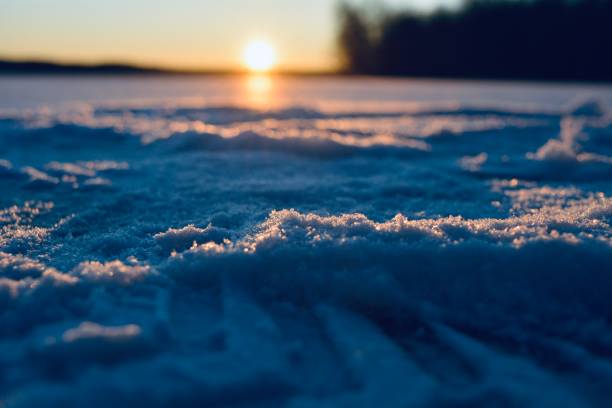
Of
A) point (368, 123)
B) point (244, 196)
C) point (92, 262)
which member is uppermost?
point (368, 123)

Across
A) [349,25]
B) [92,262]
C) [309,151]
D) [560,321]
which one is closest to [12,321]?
[92,262]

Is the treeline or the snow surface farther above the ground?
the treeline

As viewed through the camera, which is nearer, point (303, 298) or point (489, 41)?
point (303, 298)

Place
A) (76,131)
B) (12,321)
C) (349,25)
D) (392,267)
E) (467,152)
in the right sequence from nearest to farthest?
(12,321) → (392,267) → (467,152) → (76,131) → (349,25)

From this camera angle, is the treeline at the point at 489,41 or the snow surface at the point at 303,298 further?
the treeline at the point at 489,41

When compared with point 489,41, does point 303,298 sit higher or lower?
lower

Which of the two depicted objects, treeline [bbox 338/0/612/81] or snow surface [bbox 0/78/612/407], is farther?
treeline [bbox 338/0/612/81]

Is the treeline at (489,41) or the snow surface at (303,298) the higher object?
the treeline at (489,41)

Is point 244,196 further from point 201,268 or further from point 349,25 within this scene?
point 349,25
